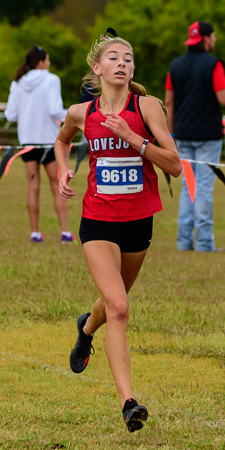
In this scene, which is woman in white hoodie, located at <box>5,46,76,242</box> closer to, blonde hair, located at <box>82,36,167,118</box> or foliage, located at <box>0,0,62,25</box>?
blonde hair, located at <box>82,36,167,118</box>

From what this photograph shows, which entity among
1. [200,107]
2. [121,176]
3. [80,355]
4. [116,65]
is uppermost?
[116,65]

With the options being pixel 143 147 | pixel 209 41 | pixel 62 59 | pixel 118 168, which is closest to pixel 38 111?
pixel 209 41

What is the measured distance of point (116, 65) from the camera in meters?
3.91

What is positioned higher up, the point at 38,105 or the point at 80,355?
the point at 38,105

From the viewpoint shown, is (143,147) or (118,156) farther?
(118,156)

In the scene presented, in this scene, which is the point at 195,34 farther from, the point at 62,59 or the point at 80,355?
the point at 62,59

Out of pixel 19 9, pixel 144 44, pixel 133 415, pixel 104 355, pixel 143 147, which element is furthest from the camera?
pixel 19 9

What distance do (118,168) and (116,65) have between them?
56 cm

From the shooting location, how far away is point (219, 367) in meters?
4.75

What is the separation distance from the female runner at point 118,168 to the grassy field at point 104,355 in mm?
552

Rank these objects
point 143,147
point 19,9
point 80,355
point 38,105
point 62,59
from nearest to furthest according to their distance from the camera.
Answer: point 143,147 < point 80,355 < point 38,105 < point 62,59 < point 19,9

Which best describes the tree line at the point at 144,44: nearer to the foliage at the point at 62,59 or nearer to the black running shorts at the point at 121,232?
the foliage at the point at 62,59

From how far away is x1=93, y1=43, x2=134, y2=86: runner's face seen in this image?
389 centimetres

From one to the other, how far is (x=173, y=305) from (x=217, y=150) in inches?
121
